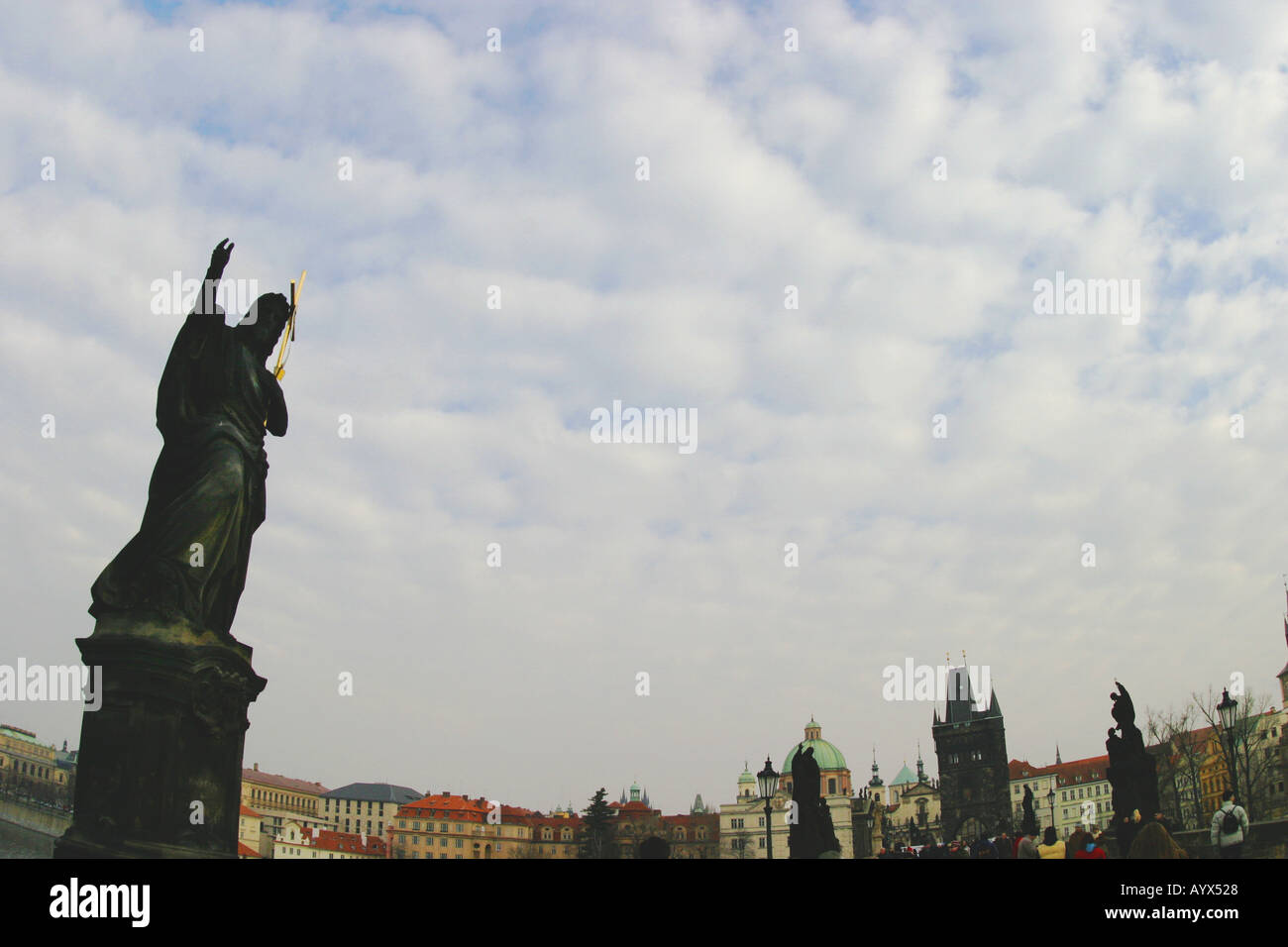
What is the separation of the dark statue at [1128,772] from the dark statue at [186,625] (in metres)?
12.9

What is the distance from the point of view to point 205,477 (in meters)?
10.5

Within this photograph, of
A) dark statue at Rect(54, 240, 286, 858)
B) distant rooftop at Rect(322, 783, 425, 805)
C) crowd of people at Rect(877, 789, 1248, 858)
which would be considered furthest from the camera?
distant rooftop at Rect(322, 783, 425, 805)

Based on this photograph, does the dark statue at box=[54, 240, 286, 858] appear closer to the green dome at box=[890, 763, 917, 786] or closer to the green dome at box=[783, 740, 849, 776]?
the green dome at box=[783, 740, 849, 776]

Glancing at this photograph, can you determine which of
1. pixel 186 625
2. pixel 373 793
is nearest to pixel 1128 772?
pixel 186 625

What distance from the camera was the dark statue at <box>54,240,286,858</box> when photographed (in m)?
9.23

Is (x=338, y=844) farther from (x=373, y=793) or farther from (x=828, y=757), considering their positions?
(x=828, y=757)

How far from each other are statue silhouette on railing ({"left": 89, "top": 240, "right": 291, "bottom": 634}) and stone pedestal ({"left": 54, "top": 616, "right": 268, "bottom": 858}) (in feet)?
1.10

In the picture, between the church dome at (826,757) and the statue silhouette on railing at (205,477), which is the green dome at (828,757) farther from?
the statue silhouette on railing at (205,477)

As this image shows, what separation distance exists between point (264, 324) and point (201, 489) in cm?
230

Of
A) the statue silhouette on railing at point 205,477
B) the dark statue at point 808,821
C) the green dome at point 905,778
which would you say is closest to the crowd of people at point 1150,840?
the dark statue at point 808,821

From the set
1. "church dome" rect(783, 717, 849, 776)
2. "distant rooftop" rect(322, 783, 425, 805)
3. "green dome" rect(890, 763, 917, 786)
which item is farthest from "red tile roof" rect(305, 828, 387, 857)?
"green dome" rect(890, 763, 917, 786)
